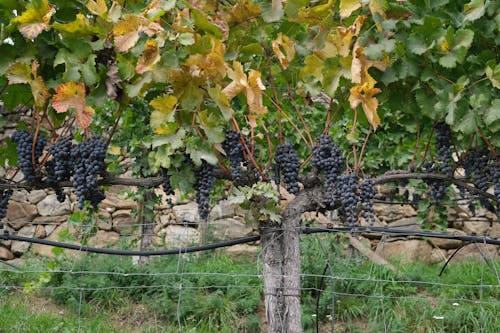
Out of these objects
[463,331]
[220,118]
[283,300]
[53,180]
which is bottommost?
[463,331]

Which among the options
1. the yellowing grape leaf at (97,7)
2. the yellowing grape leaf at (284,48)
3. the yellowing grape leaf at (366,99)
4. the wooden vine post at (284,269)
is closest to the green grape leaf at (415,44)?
the yellowing grape leaf at (366,99)

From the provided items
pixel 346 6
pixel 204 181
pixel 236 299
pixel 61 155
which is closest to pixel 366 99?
pixel 346 6

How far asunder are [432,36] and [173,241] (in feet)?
15.5

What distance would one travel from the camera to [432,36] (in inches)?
102

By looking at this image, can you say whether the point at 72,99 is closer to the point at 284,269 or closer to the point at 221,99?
the point at 221,99

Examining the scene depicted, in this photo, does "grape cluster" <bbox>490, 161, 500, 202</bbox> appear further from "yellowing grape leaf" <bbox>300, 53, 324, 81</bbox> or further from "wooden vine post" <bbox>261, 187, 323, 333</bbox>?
"yellowing grape leaf" <bbox>300, 53, 324, 81</bbox>

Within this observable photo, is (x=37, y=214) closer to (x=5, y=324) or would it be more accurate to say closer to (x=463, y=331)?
(x=5, y=324)

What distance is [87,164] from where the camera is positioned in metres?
2.76

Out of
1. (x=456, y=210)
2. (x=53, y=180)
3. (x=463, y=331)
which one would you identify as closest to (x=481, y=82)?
(x=53, y=180)

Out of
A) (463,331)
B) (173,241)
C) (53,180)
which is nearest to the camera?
(53,180)

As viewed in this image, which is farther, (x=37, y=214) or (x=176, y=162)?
(x=37, y=214)

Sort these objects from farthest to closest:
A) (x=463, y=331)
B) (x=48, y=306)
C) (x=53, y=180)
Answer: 1. (x=48, y=306)
2. (x=463, y=331)
3. (x=53, y=180)

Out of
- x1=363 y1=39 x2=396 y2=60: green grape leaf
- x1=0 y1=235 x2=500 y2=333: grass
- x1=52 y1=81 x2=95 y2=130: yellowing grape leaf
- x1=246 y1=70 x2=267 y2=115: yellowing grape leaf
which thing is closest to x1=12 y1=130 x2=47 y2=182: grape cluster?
x1=52 y1=81 x2=95 y2=130: yellowing grape leaf

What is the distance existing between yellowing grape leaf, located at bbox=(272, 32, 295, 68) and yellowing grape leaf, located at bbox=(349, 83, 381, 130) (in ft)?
1.13
